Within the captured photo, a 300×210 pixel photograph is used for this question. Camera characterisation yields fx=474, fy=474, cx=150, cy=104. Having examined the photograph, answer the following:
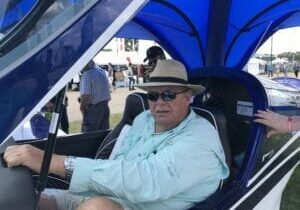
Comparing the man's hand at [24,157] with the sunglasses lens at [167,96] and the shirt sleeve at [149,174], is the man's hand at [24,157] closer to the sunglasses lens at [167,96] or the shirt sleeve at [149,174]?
the shirt sleeve at [149,174]

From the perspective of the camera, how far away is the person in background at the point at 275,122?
9.61 ft

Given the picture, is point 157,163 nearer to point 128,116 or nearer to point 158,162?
point 158,162

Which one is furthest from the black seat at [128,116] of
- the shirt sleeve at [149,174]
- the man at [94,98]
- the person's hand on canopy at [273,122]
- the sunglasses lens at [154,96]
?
the man at [94,98]

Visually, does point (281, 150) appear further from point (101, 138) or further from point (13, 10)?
point (13, 10)

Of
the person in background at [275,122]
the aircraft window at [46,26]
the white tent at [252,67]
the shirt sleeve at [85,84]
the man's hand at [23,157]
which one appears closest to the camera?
the aircraft window at [46,26]

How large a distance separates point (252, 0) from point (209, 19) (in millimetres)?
788

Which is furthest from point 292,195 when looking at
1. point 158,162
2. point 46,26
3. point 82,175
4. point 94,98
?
point 46,26

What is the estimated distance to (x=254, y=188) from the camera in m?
2.86

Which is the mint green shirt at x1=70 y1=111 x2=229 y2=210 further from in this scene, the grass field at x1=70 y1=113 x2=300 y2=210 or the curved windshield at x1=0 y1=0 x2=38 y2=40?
the grass field at x1=70 y1=113 x2=300 y2=210

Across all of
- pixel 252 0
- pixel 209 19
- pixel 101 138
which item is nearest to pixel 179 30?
pixel 209 19

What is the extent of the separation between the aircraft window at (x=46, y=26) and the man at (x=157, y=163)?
526mm

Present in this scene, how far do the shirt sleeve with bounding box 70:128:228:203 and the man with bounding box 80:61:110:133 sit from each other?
154 inches

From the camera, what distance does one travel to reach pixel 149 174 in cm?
230

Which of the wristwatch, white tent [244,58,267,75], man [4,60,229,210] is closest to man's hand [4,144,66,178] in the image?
man [4,60,229,210]
